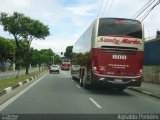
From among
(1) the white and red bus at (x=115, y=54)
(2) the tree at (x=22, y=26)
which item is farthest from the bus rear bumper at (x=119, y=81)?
(2) the tree at (x=22, y=26)

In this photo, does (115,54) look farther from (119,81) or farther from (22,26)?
(22,26)

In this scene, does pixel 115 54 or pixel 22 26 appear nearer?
pixel 115 54

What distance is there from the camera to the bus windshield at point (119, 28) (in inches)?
826

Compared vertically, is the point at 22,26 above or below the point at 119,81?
above

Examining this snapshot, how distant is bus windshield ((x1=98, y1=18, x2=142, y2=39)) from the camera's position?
21.0 meters

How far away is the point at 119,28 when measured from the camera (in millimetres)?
21156

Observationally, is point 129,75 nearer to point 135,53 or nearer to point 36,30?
point 135,53

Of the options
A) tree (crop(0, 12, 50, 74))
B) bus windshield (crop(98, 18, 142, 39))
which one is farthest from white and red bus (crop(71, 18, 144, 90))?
tree (crop(0, 12, 50, 74))

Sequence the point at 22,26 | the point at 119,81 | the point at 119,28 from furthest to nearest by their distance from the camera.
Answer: the point at 22,26 → the point at 119,28 → the point at 119,81

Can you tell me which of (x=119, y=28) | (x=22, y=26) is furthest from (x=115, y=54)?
(x=22, y=26)

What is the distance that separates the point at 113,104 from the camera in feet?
54.0

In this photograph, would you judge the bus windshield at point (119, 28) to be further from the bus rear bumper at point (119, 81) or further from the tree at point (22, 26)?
the tree at point (22, 26)

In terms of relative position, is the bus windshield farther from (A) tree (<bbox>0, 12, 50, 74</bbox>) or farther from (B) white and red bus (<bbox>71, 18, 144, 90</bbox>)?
(A) tree (<bbox>0, 12, 50, 74</bbox>)

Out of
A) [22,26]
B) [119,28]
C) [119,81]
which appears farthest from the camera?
[22,26]
